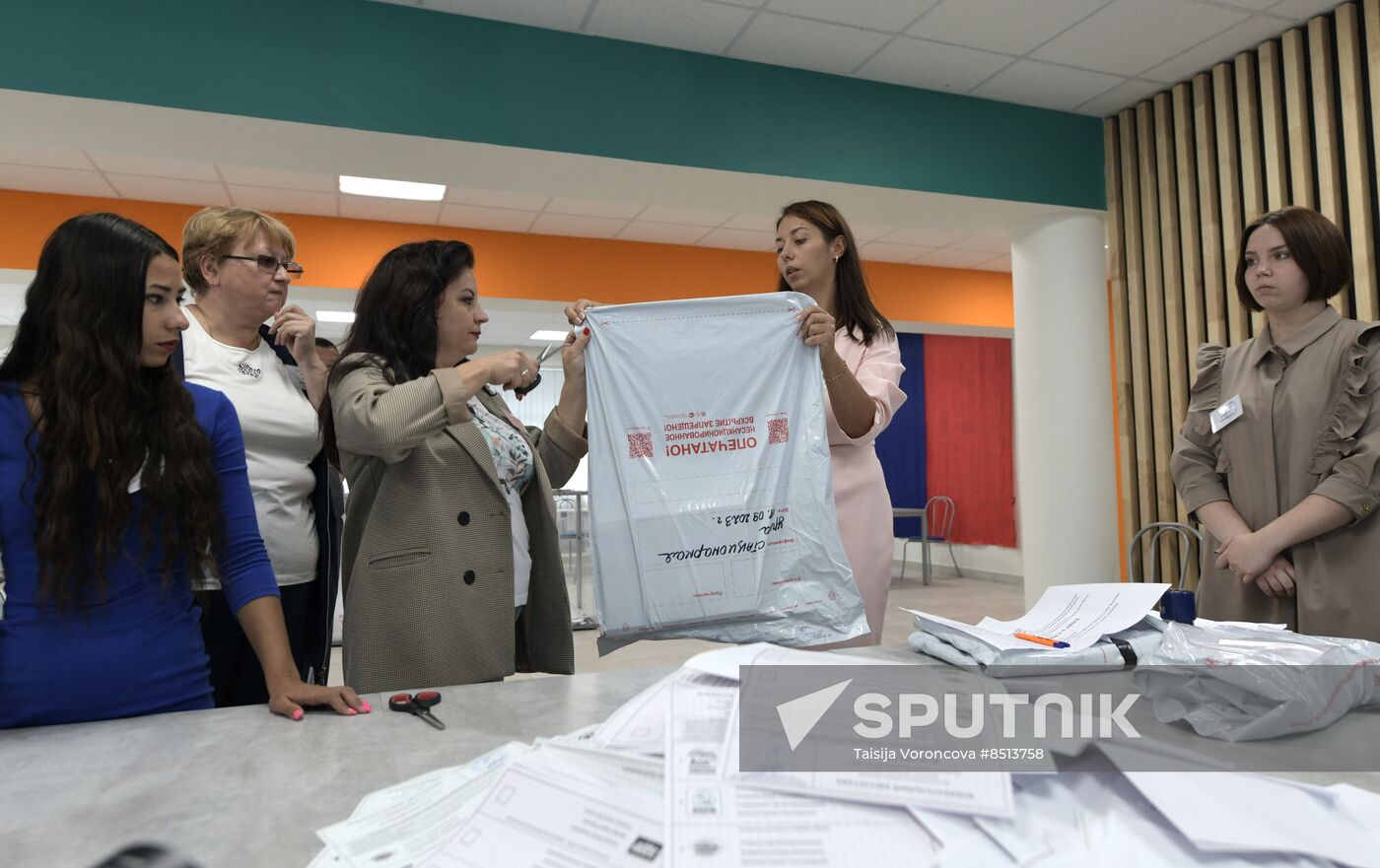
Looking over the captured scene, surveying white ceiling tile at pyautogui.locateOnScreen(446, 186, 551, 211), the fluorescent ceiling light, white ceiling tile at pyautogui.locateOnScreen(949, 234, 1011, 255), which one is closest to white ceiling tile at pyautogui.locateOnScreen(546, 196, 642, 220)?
white ceiling tile at pyautogui.locateOnScreen(446, 186, 551, 211)

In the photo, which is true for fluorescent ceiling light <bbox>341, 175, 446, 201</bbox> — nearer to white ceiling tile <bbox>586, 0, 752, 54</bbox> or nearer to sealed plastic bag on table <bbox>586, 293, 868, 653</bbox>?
white ceiling tile <bbox>586, 0, 752, 54</bbox>

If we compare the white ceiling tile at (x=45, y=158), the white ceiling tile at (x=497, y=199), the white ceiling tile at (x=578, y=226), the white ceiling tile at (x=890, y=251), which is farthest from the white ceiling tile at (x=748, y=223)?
the white ceiling tile at (x=45, y=158)

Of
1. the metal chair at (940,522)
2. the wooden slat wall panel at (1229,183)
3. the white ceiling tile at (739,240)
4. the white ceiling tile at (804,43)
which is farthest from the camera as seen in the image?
the metal chair at (940,522)

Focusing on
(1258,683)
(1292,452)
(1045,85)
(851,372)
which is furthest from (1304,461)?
(1045,85)

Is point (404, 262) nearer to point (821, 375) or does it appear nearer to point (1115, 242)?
point (821, 375)

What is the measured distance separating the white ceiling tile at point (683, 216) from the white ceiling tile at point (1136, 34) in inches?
95.1

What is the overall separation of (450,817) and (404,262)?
48.2 inches

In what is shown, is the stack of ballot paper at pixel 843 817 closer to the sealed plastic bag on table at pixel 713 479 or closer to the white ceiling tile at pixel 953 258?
the sealed plastic bag on table at pixel 713 479

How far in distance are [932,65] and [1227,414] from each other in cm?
256

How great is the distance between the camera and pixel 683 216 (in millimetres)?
5863

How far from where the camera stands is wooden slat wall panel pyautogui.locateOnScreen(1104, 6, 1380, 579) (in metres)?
3.45

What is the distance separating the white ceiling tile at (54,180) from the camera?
4883 millimetres

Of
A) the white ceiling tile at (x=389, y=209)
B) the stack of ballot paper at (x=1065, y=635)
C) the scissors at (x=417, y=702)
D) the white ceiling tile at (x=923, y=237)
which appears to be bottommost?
the scissors at (x=417, y=702)

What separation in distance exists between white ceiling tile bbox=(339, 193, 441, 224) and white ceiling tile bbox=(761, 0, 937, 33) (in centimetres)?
290
